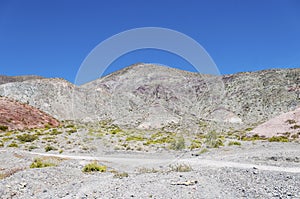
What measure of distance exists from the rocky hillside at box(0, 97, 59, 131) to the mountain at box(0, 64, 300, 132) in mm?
9743

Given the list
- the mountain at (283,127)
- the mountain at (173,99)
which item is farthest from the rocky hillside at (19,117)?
the mountain at (283,127)

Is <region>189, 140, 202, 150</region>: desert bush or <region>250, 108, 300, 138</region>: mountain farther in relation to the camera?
<region>250, 108, 300, 138</region>: mountain

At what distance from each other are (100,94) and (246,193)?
68.7 metres

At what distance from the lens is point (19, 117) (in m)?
45.4

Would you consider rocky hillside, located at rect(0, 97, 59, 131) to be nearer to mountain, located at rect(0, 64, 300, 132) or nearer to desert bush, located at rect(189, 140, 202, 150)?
mountain, located at rect(0, 64, 300, 132)

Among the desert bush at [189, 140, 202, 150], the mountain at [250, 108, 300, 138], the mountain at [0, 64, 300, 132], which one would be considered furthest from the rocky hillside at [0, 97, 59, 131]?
the mountain at [250, 108, 300, 138]

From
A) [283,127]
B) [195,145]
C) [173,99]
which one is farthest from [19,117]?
[283,127]

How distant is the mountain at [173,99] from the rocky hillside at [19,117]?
384 inches

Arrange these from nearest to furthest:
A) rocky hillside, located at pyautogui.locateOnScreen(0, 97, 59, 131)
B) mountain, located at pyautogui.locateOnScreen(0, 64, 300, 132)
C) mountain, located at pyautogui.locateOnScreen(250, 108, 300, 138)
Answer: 1. mountain, located at pyautogui.locateOnScreen(250, 108, 300, 138)
2. rocky hillside, located at pyautogui.locateOnScreen(0, 97, 59, 131)
3. mountain, located at pyautogui.locateOnScreen(0, 64, 300, 132)

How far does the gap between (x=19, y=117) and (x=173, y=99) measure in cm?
2927

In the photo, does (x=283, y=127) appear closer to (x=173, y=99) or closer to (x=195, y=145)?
(x=195, y=145)

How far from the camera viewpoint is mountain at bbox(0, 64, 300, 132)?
54.4 meters

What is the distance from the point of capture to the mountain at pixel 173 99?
54.4 metres

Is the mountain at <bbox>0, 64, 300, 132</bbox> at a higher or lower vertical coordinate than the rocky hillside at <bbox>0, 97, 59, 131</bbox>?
higher
